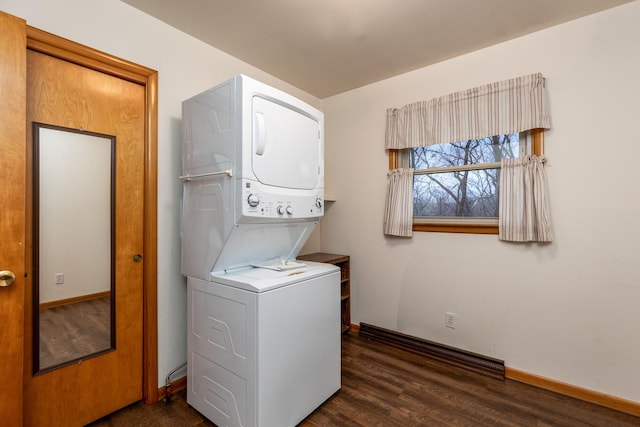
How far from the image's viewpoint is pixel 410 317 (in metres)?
2.71

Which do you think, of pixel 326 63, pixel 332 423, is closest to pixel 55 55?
pixel 326 63

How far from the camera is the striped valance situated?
81.4 inches

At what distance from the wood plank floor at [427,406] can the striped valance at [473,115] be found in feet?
6.12

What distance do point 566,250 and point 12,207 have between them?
322 cm

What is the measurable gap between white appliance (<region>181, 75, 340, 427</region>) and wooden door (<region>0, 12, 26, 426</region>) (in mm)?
739

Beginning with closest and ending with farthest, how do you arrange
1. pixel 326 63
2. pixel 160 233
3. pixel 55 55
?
pixel 55 55 → pixel 160 233 → pixel 326 63

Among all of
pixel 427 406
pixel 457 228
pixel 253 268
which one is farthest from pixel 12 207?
pixel 457 228

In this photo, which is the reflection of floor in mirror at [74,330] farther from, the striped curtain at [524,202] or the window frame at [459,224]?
the striped curtain at [524,202]

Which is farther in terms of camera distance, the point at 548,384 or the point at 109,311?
the point at 548,384

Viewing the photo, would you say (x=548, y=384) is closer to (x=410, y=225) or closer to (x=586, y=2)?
(x=410, y=225)

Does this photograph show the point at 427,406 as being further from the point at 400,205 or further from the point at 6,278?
the point at 6,278

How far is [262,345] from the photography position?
1477 millimetres

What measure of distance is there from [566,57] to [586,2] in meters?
0.31

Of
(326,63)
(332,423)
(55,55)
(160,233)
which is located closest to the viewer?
(55,55)
